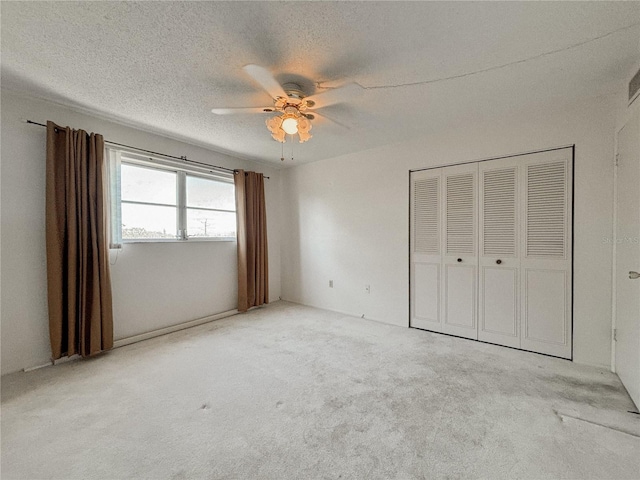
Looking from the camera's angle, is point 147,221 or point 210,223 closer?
point 147,221

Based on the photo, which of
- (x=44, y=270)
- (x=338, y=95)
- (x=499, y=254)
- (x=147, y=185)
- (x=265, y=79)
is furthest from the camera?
(x=147, y=185)

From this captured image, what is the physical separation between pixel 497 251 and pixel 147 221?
4.02 meters

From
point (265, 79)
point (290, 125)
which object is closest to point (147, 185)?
point (290, 125)

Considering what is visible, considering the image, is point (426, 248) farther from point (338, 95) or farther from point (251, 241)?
point (251, 241)

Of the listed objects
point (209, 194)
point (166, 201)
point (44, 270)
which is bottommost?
point (44, 270)

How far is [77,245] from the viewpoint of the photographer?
8.23 feet

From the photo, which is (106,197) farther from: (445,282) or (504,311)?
(504,311)

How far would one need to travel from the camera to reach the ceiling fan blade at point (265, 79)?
1563mm

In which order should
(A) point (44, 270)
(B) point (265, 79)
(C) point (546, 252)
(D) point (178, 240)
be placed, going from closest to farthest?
(B) point (265, 79), (A) point (44, 270), (C) point (546, 252), (D) point (178, 240)

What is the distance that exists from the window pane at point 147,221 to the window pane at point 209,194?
343 millimetres

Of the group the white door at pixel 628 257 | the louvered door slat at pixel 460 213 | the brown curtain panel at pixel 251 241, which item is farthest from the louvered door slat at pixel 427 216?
the brown curtain panel at pixel 251 241

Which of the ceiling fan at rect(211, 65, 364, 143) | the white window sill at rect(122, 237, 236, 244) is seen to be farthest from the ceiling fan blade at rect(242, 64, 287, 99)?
the white window sill at rect(122, 237, 236, 244)

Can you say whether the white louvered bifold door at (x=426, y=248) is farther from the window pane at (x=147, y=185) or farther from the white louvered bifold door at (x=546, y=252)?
the window pane at (x=147, y=185)

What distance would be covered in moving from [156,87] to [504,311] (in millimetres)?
3934
